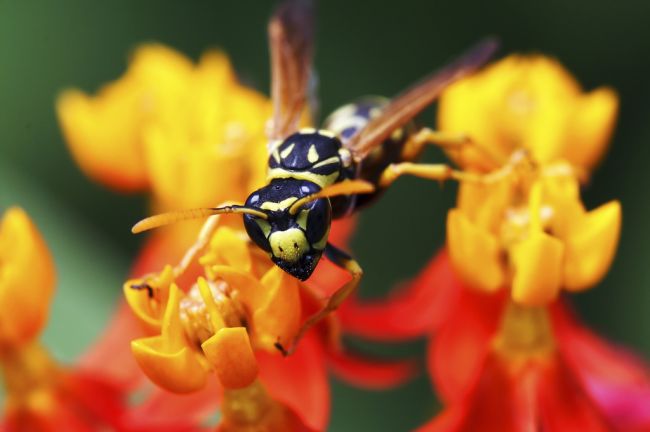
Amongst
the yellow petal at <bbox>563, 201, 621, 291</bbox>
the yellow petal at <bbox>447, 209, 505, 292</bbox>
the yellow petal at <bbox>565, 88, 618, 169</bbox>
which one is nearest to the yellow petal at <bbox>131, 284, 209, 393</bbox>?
the yellow petal at <bbox>447, 209, 505, 292</bbox>

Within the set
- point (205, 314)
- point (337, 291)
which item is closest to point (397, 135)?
point (337, 291)

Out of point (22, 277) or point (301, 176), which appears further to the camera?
point (22, 277)

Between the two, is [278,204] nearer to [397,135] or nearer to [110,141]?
[397,135]

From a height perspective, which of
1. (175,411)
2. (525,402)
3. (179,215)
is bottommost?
(525,402)

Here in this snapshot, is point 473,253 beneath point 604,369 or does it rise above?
above

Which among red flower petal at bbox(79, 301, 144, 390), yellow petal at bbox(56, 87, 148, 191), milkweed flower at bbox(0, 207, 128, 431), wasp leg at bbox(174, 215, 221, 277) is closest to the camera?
wasp leg at bbox(174, 215, 221, 277)

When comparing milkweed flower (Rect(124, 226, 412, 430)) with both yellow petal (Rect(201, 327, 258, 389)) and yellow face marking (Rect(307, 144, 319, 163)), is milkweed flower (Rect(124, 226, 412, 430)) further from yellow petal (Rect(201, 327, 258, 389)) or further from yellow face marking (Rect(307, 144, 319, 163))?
yellow face marking (Rect(307, 144, 319, 163))
